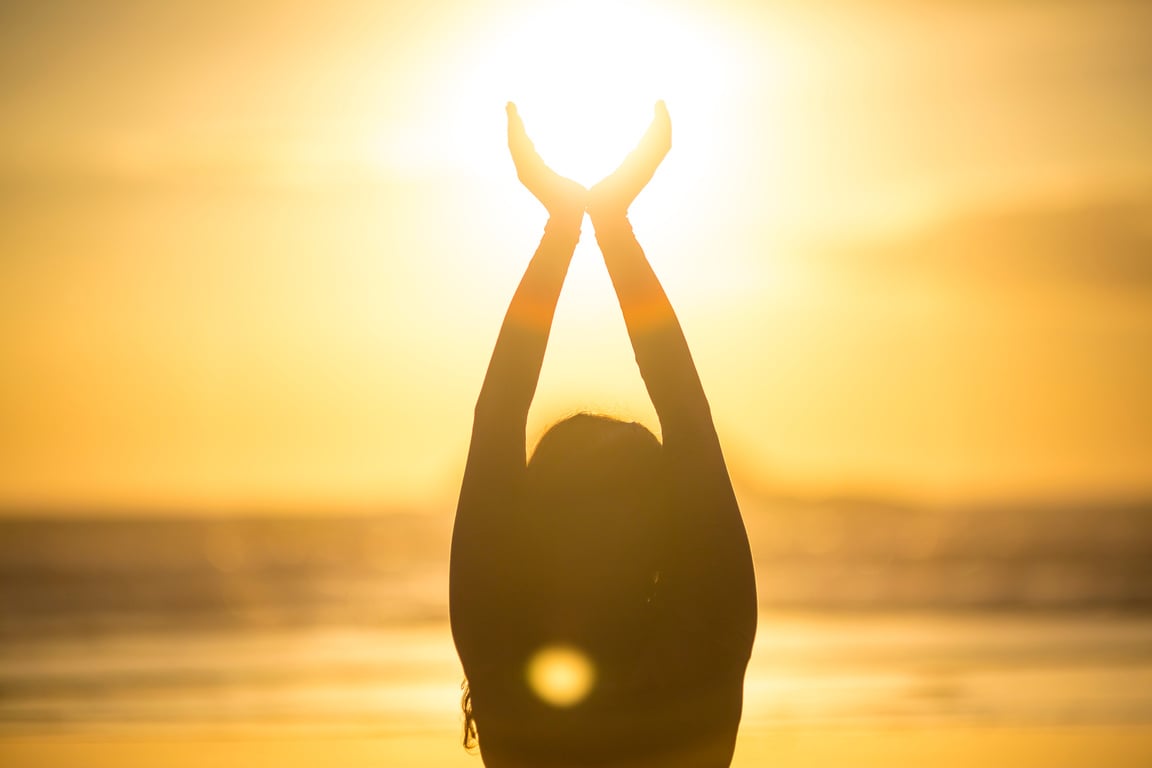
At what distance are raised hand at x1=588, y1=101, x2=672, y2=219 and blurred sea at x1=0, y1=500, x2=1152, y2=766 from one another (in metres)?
6.80

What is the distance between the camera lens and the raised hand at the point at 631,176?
3336mm

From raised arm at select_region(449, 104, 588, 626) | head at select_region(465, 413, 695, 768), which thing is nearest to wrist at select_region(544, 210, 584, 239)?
raised arm at select_region(449, 104, 588, 626)

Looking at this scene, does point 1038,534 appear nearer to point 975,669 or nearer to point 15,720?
point 975,669

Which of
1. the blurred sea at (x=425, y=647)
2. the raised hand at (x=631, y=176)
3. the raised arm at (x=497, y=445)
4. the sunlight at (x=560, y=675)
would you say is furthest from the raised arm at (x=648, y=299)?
the blurred sea at (x=425, y=647)

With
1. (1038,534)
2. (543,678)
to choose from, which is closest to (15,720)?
(543,678)

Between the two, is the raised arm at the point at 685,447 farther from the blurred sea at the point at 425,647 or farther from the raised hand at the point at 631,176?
the blurred sea at the point at 425,647

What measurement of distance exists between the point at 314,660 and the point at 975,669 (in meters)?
7.59

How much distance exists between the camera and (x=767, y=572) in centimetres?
2925

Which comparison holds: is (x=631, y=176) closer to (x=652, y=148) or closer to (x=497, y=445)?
(x=652, y=148)

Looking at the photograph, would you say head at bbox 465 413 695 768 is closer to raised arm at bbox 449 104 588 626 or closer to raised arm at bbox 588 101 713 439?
raised arm at bbox 449 104 588 626


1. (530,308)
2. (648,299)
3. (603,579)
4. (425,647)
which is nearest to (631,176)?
(648,299)

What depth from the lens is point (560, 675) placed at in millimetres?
3111

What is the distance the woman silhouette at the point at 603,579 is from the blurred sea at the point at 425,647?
21.1 ft

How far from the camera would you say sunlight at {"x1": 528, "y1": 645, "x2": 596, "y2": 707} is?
3.07 m
